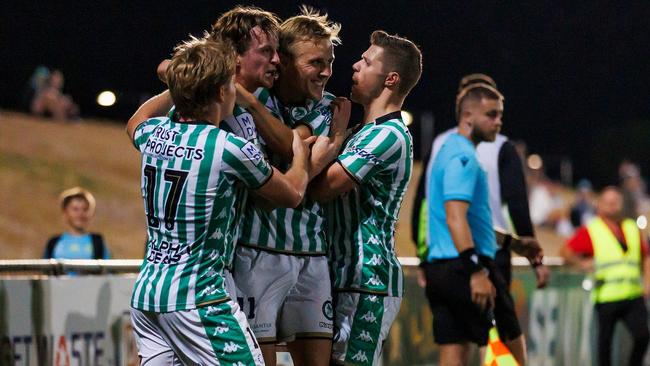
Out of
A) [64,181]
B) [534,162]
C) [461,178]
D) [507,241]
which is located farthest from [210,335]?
[534,162]

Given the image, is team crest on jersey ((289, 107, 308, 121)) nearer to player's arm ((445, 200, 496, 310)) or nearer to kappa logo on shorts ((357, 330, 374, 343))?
kappa logo on shorts ((357, 330, 374, 343))

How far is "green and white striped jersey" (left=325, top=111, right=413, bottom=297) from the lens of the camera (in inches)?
210

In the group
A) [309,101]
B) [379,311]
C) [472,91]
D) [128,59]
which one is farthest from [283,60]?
[128,59]

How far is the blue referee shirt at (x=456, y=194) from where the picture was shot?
7079mm

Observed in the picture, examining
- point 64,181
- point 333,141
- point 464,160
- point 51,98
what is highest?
point 51,98

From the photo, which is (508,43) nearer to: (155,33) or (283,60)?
(155,33)

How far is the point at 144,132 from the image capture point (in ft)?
15.4

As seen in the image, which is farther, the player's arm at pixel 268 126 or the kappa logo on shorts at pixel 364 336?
the kappa logo on shorts at pixel 364 336

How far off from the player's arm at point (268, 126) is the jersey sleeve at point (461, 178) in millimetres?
2328

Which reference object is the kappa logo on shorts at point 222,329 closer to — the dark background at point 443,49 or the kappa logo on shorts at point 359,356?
the kappa logo on shorts at point 359,356

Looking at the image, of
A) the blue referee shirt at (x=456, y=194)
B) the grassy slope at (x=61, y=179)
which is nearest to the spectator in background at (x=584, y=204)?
the grassy slope at (x=61, y=179)

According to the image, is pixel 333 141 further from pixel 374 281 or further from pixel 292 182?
pixel 374 281

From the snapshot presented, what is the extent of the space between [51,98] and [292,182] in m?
19.3

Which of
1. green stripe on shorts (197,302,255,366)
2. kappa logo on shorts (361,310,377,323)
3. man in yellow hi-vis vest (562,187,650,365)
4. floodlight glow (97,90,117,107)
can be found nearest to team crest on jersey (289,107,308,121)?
kappa logo on shorts (361,310,377,323)
